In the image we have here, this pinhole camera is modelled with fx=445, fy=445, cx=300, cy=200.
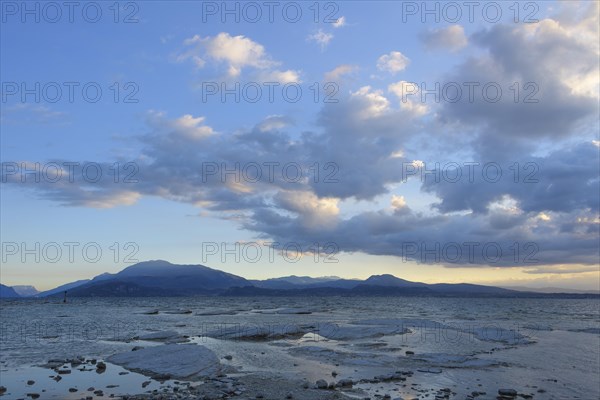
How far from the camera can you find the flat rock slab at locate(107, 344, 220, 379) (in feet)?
86.0

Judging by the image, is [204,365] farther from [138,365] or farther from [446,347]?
[446,347]

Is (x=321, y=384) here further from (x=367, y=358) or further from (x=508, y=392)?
(x=367, y=358)

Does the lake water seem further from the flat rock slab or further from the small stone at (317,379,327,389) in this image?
the small stone at (317,379,327,389)

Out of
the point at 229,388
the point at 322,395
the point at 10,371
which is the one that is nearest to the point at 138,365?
the point at 10,371

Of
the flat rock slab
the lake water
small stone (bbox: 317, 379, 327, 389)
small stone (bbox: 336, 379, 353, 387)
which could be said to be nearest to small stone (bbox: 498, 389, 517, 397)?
the lake water

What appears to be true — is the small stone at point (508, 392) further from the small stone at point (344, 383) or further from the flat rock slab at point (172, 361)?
the flat rock slab at point (172, 361)

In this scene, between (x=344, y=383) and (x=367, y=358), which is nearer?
(x=344, y=383)

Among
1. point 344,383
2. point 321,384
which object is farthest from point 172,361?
point 344,383

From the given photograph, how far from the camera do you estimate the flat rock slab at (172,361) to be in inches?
1032

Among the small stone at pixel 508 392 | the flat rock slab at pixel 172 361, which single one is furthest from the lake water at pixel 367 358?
the flat rock slab at pixel 172 361

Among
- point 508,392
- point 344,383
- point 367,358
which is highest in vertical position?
point 344,383

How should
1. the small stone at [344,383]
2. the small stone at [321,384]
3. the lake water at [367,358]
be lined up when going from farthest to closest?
1. the lake water at [367,358]
2. the small stone at [344,383]
3. the small stone at [321,384]

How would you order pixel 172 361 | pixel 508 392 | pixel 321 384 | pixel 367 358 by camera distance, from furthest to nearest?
pixel 367 358 < pixel 172 361 < pixel 321 384 < pixel 508 392

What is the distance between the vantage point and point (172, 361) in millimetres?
28469
